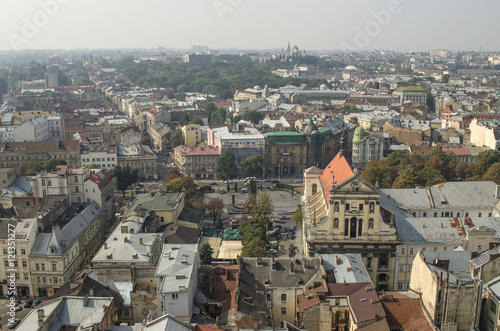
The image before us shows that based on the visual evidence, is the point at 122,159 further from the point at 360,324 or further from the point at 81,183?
the point at 360,324

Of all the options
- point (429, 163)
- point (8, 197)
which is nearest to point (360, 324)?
point (8, 197)

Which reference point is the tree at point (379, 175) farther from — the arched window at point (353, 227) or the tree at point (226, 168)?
the arched window at point (353, 227)

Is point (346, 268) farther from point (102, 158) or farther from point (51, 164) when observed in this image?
point (102, 158)

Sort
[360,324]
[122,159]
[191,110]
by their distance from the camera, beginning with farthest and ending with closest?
[191,110] → [122,159] → [360,324]

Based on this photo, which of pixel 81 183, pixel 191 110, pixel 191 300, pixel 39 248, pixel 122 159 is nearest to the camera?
pixel 191 300

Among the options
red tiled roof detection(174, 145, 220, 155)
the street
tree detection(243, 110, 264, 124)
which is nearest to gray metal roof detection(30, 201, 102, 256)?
the street

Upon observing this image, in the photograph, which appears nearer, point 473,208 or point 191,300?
point 191,300
